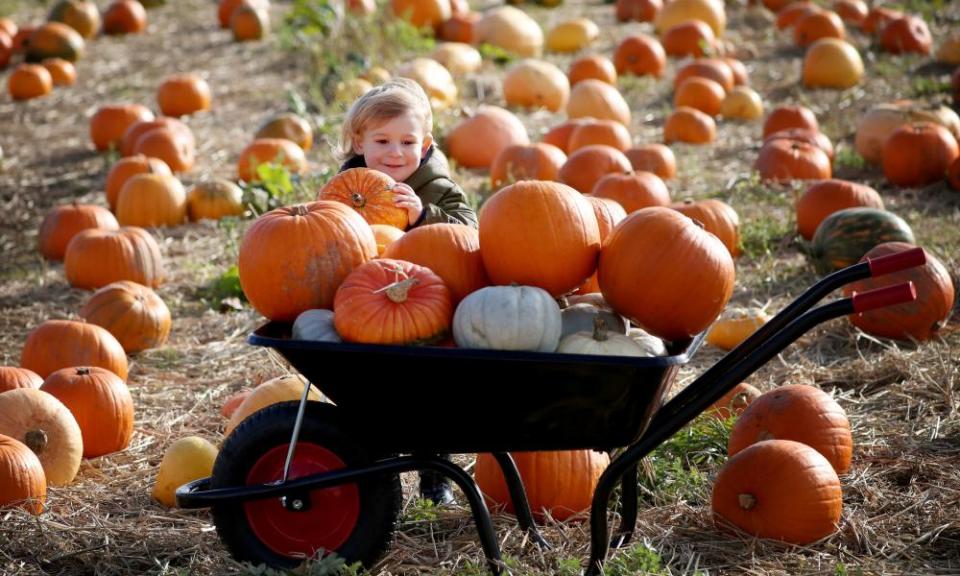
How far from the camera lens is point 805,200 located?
6406 mm

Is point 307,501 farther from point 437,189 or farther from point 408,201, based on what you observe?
point 437,189

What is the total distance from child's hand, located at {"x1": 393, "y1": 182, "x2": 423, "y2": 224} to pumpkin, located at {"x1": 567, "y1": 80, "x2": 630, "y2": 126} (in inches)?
206

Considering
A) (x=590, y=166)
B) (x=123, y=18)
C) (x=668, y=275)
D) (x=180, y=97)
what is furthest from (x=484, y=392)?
(x=123, y=18)

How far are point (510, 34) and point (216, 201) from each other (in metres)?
4.69

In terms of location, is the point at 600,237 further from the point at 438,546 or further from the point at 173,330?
the point at 173,330

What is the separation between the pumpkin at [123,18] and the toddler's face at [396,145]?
10254 mm

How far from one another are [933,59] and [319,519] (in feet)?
29.1

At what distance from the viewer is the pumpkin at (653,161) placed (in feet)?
24.6

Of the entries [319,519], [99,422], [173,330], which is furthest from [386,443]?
[173,330]

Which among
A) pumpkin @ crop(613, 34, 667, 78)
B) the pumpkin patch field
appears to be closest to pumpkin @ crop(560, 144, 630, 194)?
the pumpkin patch field

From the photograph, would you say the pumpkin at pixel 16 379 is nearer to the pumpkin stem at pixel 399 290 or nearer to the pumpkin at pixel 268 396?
the pumpkin at pixel 268 396

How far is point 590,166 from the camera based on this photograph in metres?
6.96

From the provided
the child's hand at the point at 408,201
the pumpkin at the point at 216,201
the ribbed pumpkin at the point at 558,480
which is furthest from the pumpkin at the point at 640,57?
the ribbed pumpkin at the point at 558,480

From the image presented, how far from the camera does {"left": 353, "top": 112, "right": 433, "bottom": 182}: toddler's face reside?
417 centimetres
